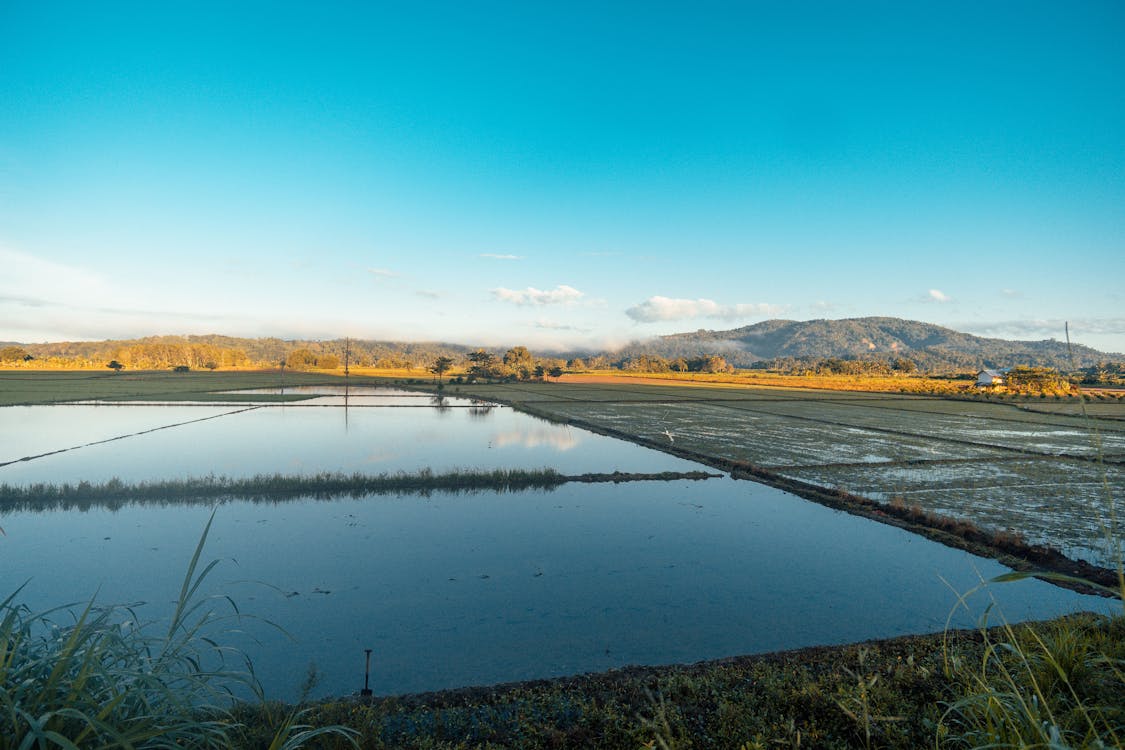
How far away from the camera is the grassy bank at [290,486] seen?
15.5m

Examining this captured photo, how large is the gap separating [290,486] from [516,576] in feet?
33.5

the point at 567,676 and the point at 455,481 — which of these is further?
the point at 455,481

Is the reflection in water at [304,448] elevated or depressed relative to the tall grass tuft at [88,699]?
depressed

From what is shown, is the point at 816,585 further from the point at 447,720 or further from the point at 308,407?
the point at 308,407

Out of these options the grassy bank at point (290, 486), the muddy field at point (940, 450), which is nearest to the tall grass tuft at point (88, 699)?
the muddy field at point (940, 450)

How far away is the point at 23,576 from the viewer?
9.94m

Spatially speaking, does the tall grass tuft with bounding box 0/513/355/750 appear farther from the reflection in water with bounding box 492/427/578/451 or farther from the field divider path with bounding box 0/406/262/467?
the reflection in water with bounding box 492/427/578/451

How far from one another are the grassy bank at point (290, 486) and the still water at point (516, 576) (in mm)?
1049

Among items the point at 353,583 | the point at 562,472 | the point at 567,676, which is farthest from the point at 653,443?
the point at 567,676

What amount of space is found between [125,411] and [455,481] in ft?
112

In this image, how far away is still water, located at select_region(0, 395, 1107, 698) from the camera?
25.5ft

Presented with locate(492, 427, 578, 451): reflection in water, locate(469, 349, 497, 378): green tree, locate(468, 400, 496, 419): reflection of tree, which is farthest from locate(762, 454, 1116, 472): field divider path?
locate(469, 349, 497, 378): green tree

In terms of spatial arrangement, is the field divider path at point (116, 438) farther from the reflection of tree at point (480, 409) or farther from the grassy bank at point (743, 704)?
the grassy bank at point (743, 704)

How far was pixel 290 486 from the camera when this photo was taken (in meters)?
17.3
